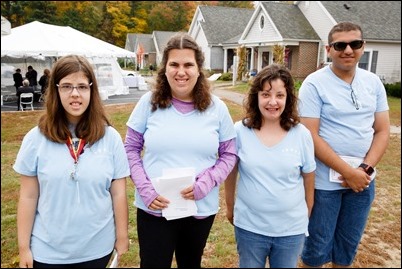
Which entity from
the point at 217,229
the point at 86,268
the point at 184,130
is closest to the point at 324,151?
the point at 184,130

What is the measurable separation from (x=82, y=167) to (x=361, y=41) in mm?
2129

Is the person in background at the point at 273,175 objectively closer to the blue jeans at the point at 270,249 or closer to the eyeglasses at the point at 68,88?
the blue jeans at the point at 270,249

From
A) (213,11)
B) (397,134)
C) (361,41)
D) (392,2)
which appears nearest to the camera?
(361,41)

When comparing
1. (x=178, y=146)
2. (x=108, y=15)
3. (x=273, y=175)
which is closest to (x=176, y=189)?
(x=178, y=146)

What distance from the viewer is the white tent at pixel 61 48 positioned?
1476 cm

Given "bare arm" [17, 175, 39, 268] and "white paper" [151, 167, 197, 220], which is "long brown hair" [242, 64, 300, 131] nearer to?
"white paper" [151, 167, 197, 220]

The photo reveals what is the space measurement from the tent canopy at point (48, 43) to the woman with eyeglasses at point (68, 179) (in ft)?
46.1

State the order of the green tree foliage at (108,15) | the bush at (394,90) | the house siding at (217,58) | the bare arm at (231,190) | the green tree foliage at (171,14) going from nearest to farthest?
the bare arm at (231,190), the bush at (394,90), the house siding at (217,58), the green tree foliage at (108,15), the green tree foliage at (171,14)

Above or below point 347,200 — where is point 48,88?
above

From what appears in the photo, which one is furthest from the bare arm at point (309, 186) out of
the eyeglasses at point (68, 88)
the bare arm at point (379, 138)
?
the eyeglasses at point (68, 88)

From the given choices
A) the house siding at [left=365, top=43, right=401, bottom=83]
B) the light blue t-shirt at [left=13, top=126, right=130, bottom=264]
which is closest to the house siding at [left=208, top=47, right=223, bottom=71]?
the house siding at [left=365, top=43, right=401, bottom=83]

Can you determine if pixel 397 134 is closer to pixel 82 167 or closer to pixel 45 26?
pixel 82 167

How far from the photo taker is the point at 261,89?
7.73 ft

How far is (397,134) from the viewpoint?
1037 cm
